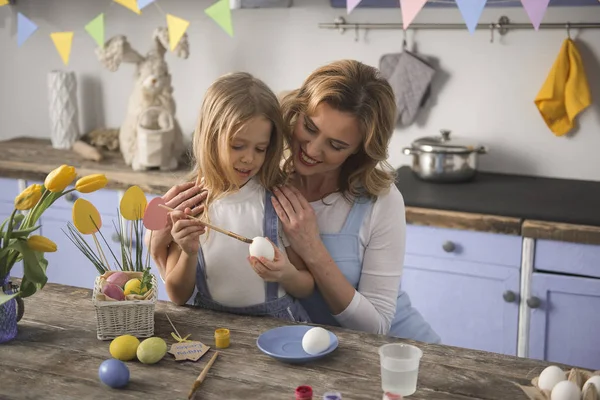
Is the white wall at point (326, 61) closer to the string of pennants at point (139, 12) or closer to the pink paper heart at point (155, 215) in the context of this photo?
the string of pennants at point (139, 12)

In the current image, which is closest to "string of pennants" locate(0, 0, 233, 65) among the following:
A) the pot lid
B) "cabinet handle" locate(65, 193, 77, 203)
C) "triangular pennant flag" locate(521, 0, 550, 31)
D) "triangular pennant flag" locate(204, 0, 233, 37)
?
"triangular pennant flag" locate(204, 0, 233, 37)

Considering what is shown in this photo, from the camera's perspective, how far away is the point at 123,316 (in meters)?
1.52

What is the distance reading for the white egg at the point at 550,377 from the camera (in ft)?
4.24

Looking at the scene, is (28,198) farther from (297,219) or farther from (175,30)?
(175,30)

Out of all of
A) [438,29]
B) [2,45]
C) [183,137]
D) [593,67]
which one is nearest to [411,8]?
[438,29]

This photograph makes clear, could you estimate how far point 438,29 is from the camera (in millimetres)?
2973

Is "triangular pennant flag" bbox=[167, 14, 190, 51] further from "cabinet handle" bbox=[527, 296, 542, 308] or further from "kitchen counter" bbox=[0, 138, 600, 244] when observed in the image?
"cabinet handle" bbox=[527, 296, 542, 308]

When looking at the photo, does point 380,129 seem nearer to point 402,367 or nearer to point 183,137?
point 402,367

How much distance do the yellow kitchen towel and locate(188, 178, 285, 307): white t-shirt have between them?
1528 millimetres

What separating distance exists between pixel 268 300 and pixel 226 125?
40 centimetres

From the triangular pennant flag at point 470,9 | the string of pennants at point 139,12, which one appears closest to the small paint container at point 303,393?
the triangular pennant flag at point 470,9

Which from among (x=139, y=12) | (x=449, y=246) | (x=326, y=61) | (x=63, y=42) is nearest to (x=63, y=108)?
(x=63, y=42)

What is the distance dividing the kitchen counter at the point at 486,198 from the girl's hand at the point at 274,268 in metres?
0.77

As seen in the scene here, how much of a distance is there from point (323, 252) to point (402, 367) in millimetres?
493
